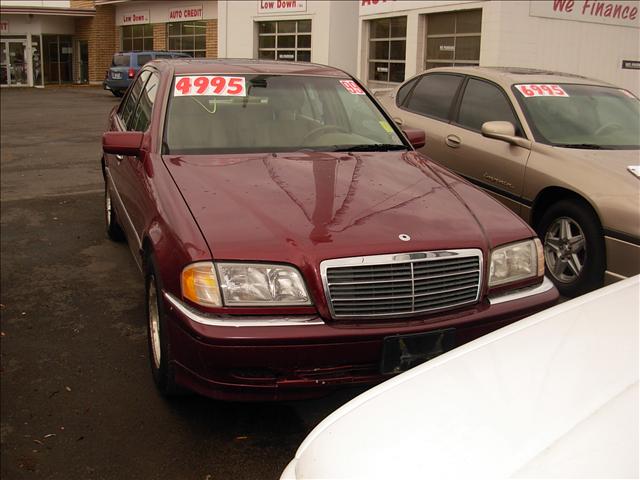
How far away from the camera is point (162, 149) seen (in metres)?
3.81

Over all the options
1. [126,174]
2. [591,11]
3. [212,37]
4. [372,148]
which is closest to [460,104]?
[372,148]

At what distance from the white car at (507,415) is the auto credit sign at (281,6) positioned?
825 inches

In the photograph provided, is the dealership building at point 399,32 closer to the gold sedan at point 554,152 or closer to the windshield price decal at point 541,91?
the gold sedan at point 554,152

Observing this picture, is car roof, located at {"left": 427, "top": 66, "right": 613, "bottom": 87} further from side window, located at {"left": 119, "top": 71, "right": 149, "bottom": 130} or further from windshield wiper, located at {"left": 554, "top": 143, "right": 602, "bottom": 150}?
side window, located at {"left": 119, "top": 71, "right": 149, "bottom": 130}

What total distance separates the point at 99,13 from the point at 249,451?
1388 inches

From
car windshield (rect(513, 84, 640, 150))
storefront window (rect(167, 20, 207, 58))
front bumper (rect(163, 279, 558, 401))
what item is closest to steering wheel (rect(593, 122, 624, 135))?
car windshield (rect(513, 84, 640, 150))

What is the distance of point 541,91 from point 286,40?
58.7ft

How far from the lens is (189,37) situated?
96.4 feet

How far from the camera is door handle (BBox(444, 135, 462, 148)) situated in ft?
19.6

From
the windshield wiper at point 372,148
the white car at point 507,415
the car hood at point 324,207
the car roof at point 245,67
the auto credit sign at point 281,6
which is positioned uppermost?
the auto credit sign at point 281,6

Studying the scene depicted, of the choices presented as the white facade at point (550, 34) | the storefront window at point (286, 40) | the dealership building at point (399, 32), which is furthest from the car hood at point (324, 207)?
the storefront window at point (286, 40)

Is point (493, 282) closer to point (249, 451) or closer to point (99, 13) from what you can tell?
point (249, 451)

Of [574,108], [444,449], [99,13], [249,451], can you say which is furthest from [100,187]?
[99,13]

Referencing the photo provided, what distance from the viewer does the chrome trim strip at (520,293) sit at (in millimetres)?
2995
